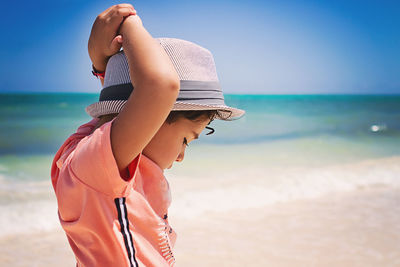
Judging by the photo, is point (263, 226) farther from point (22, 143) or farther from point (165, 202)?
point (22, 143)

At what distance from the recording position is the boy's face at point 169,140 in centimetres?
105

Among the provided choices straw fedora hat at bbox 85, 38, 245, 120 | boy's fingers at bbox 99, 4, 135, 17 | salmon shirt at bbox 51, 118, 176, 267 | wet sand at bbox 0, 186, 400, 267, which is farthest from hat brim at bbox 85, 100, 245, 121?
wet sand at bbox 0, 186, 400, 267

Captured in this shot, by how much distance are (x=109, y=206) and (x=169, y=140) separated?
0.27m

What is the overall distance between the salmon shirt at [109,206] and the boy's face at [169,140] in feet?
0.12

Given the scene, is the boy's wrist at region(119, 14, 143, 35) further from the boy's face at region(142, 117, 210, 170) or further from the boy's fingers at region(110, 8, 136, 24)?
the boy's face at region(142, 117, 210, 170)

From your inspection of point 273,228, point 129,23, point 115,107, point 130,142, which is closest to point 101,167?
point 130,142

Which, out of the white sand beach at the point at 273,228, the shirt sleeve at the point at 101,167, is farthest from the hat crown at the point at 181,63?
the white sand beach at the point at 273,228

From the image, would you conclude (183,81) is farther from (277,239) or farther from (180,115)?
(277,239)

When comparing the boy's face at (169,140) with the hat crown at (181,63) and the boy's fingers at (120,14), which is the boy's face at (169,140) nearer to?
the hat crown at (181,63)

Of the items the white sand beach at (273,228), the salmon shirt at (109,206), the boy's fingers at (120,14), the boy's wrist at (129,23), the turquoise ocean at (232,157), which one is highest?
the boy's fingers at (120,14)

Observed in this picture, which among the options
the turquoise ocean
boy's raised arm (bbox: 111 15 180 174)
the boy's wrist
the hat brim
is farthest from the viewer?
the turquoise ocean

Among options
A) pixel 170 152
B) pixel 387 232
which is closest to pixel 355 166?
pixel 387 232

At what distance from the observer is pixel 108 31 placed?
0.94 metres

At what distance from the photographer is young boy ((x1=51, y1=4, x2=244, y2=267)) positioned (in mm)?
789
